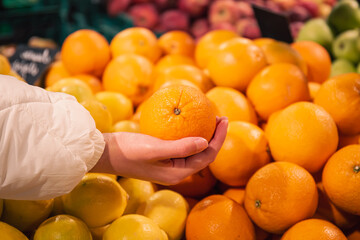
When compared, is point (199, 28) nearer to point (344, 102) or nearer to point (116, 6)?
point (116, 6)

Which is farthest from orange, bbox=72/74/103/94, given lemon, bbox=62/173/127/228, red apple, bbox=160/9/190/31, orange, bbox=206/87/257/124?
red apple, bbox=160/9/190/31

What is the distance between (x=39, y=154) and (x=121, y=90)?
1.03 meters

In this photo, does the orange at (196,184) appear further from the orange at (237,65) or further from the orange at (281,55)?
the orange at (281,55)

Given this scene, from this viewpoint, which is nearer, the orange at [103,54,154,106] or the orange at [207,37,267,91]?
the orange at [207,37,267,91]

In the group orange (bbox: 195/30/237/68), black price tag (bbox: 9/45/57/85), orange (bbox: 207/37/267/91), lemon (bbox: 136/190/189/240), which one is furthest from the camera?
black price tag (bbox: 9/45/57/85)

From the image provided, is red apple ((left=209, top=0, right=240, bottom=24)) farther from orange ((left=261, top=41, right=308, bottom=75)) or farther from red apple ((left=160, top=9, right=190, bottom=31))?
orange ((left=261, top=41, right=308, bottom=75))

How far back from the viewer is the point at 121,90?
1.80 metres

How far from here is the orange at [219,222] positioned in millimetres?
1062

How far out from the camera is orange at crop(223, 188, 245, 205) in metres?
1.26

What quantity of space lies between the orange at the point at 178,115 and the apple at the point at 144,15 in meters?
2.40

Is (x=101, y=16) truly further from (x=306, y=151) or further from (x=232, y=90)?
(x=306, y=151)

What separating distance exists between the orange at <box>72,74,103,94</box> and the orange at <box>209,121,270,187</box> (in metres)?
0.99

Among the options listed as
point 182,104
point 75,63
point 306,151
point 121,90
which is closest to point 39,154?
point 182,104

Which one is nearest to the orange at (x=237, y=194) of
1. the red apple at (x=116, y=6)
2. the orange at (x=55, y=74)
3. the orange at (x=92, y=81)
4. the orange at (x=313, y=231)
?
the orange at (x=313, y=231)
